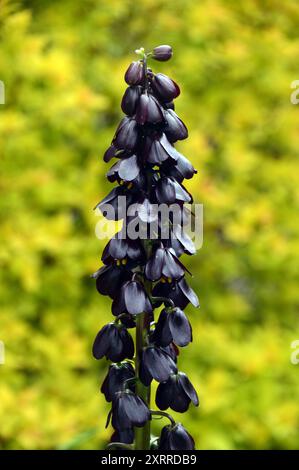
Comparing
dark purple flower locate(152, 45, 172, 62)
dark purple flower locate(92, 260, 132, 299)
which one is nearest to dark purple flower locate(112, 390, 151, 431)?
dark purple flower locate(92, 260, 132, 299)

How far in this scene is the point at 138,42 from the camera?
4.34 meters

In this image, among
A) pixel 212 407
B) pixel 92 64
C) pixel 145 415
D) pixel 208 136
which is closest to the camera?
pixel 145 415

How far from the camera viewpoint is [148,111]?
1685mm

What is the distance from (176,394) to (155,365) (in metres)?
0.12

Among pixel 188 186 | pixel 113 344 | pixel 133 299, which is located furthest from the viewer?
pixel 188 186

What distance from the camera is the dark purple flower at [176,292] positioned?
1785mm

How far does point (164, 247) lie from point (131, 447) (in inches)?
21.6

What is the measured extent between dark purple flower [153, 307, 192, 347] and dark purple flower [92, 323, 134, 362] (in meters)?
0.09

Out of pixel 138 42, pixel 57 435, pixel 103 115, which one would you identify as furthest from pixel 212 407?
pixel 138 42

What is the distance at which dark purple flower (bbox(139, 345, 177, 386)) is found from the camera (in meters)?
1.70

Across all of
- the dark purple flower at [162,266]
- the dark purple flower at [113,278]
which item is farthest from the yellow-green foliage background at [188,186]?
the dark purple flower at [162,266]

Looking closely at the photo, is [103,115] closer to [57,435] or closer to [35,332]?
[35,332]
